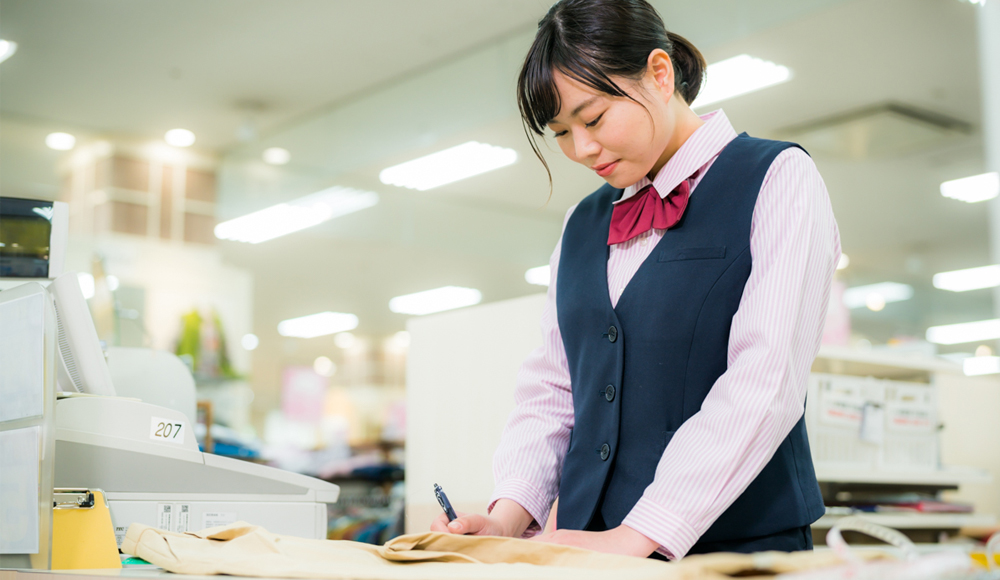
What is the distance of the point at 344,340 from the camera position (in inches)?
452

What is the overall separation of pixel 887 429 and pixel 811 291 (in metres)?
1.61

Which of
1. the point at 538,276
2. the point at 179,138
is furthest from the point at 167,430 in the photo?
the point at 179,138

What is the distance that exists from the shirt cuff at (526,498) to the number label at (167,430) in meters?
0.53

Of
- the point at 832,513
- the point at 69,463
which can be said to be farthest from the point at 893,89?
the point at 69,463

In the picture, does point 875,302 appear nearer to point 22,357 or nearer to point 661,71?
point 661,71

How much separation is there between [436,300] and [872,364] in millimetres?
4839

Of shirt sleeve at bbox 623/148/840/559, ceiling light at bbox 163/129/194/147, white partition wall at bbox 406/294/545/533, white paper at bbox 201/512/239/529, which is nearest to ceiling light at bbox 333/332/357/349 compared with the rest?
ceiling light at bbox 163/129/194/147

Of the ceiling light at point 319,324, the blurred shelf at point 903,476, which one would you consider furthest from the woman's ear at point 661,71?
the ceiling light at point 319,324

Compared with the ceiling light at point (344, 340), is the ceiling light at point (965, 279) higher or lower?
higher

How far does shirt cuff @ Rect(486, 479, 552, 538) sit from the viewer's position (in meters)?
1.19

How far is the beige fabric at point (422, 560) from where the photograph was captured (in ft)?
1.87

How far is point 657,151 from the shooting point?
3.88 ft

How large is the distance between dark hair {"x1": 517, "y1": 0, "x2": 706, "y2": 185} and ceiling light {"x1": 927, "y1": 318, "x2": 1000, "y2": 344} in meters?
9.48

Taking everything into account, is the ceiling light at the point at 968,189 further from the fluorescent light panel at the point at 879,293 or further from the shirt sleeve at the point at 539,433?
the shirt sleeve at the point at 539,433
